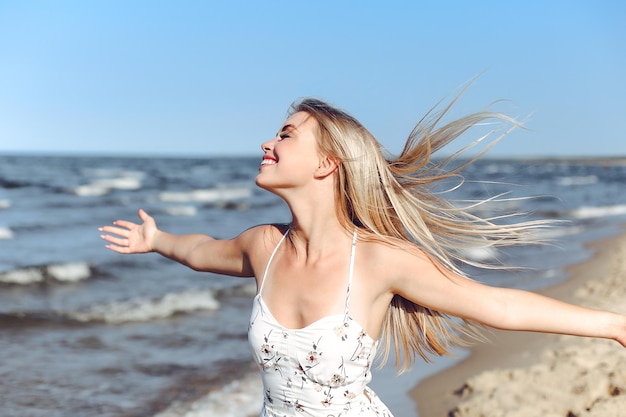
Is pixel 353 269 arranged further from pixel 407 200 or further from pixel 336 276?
pixel 407 200

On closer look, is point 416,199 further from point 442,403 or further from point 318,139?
point 442,403

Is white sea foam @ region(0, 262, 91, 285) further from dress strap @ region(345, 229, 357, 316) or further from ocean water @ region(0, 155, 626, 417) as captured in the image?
dress strap @ region(345, 229, 357, 316)

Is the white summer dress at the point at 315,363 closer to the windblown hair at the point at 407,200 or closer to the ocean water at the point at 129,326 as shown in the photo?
the windblown hair at the point at 407,200

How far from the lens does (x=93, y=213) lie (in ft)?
68.9

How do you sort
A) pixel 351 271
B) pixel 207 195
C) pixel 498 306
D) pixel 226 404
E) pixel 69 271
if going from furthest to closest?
pixel 207 195 → pixel 69 271 → pixel 226 404 → pixel 351 271 → pixel 498 306

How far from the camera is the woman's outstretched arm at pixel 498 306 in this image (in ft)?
8.66

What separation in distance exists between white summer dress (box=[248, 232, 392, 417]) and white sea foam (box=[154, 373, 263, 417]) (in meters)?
2.60

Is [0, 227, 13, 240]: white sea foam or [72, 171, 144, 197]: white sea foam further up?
[0, 227, 13, 240]: white sea foam

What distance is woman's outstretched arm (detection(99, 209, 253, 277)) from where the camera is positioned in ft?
10.8

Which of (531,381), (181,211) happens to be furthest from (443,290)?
(181,211)

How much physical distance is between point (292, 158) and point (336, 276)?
0.51 metres

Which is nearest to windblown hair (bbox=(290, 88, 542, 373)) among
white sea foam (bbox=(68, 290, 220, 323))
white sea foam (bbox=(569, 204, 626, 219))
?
white sea foam (bbox=(68, 290, 220, 323))

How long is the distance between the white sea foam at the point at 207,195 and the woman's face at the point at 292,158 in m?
25.8

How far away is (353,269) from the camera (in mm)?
2840
